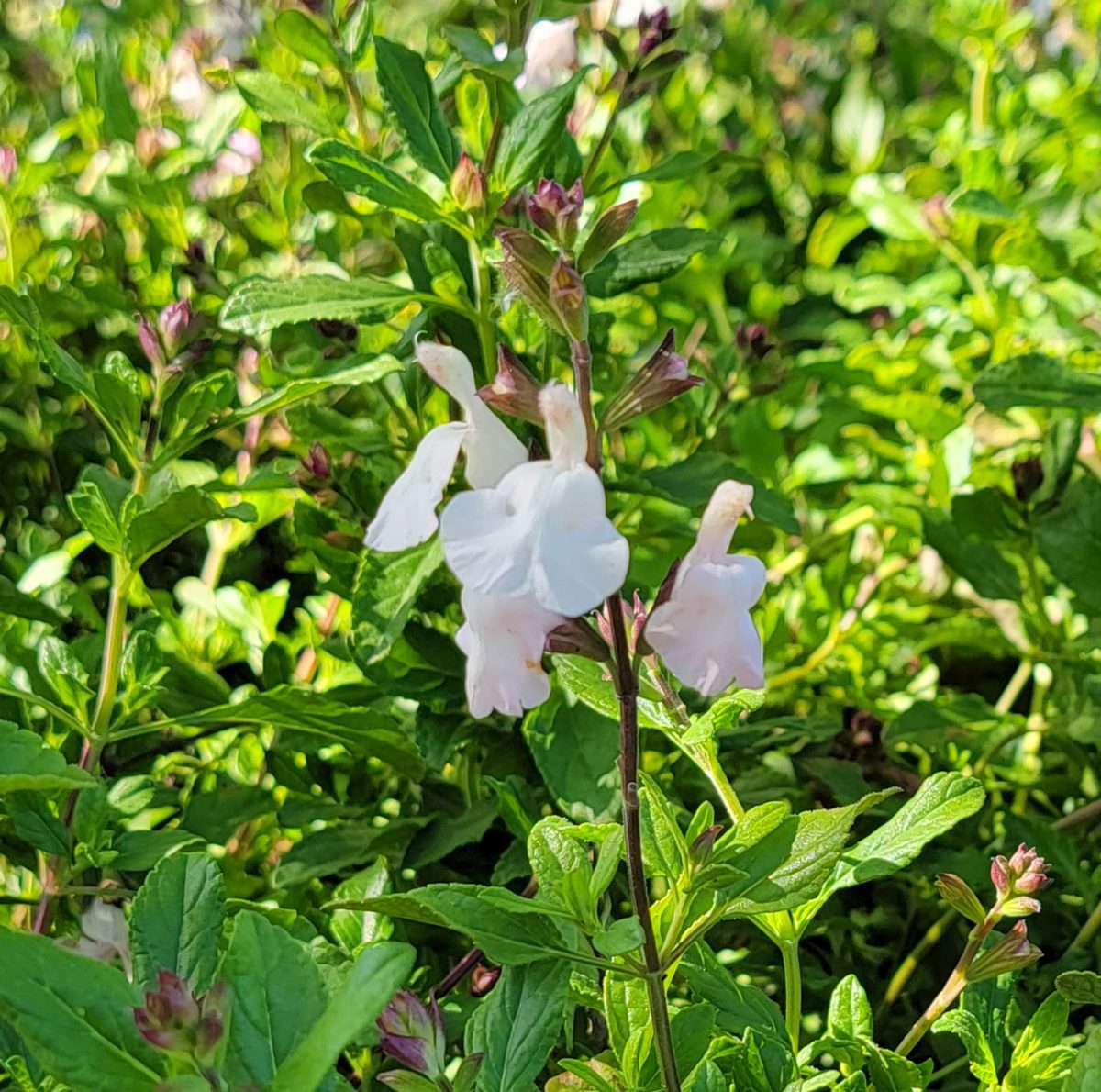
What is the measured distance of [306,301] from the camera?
0.95 metres

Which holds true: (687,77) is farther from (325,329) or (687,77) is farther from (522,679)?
(522,679)

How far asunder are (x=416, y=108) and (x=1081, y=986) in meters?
0.78

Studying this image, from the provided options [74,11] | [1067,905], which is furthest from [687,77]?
[1067,905]

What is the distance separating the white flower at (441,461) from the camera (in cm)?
62

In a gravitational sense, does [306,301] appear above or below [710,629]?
above

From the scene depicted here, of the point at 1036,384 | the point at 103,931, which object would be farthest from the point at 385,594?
the point at 1036,384

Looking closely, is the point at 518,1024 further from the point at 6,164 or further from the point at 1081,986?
the point at 6,164

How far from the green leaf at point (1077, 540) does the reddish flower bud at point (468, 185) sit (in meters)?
0.64

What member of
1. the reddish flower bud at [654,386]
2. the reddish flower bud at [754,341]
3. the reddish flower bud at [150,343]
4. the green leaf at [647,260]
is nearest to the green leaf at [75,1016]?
the reddish flower bud at [654,386]

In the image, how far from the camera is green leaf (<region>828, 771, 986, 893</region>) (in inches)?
27.0

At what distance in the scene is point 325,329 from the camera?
116 cm

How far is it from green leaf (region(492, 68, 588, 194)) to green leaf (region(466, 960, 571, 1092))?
1.91ft

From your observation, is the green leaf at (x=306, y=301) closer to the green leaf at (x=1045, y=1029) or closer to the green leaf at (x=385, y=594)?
the green leaf at (x=385, y=594)

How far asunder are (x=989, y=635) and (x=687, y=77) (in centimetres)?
118
